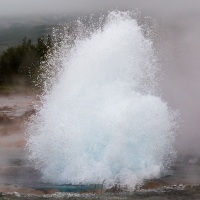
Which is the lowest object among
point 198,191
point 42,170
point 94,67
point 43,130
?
point 198,191

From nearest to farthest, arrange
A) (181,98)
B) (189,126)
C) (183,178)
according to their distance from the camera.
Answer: (183,178), (189,126), (181,98)

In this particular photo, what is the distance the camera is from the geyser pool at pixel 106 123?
10641 mm

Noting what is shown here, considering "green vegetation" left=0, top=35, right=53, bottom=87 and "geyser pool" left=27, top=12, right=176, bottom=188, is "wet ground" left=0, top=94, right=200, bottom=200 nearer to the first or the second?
"geyser pool" left=27, top=12, right=176, bottom=188

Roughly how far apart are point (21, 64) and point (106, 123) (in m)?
15.5

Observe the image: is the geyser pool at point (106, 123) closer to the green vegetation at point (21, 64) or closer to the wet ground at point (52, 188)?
the wet ground at point (52, 188)

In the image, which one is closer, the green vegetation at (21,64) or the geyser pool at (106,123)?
the geyser pool at (106,123)

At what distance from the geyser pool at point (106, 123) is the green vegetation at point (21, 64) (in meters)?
11.7

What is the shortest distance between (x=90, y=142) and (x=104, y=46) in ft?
8.60

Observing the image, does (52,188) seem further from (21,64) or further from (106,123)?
(21,64)

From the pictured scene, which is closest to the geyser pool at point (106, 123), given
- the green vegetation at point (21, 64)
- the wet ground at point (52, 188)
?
the wet ground at point (52, 188)

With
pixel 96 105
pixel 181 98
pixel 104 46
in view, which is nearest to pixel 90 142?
pixel 96 105

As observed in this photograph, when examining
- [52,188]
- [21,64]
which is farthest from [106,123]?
[21,64]

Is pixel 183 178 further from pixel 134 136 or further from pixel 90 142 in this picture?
pixel 90 142

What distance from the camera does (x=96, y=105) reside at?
37.5ft
